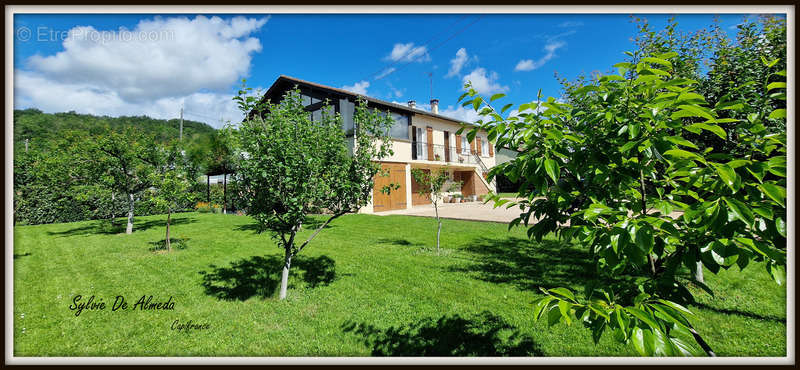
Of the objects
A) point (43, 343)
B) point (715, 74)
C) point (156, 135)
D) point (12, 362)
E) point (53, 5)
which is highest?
point (156, 135)

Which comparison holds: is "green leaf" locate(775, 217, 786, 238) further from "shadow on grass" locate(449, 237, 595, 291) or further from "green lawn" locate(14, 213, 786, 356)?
"shadow on grass" locate(449, 237, 595, 291)

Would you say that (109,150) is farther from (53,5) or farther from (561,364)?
(561,364)

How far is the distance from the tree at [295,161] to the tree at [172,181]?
5.54 meters

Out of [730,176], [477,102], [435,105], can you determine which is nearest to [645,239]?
[730,176]

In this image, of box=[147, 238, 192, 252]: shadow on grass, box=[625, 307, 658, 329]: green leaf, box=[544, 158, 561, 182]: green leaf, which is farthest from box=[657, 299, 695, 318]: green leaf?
box=[147, 238, 192, 252]: shadow on grass

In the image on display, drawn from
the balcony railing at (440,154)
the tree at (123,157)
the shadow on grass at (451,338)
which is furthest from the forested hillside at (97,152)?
the balcony railing at (440,154)

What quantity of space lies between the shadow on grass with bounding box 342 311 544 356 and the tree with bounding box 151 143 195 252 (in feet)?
24.2

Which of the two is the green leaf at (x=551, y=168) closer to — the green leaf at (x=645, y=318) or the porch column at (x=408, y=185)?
the green leaf at (x=645, y=318)

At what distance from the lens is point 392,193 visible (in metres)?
18.2

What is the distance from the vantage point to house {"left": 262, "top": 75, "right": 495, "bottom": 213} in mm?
15594

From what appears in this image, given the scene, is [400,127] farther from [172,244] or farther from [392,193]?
[172,244]

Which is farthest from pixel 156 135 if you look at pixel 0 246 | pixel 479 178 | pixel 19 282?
pixel 479 178

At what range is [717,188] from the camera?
1.30m

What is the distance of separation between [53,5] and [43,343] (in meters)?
3.76
